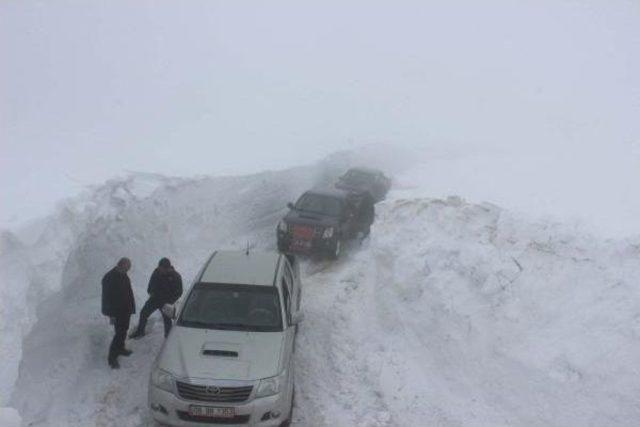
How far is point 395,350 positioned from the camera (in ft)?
32.6

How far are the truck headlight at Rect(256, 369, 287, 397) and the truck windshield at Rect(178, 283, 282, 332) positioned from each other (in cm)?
103

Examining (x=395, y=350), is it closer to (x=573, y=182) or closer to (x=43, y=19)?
(x=573, y=182)

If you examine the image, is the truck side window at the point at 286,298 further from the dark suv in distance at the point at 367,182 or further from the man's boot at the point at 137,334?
the dark suv in distance at the point at 367,182

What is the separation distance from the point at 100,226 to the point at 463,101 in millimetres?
16968

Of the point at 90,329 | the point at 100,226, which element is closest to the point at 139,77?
the point at 100,226

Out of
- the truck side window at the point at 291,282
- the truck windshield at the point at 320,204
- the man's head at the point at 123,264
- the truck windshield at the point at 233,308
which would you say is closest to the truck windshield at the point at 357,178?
the truck windshield at the point at 320,204

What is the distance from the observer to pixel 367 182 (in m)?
19.1

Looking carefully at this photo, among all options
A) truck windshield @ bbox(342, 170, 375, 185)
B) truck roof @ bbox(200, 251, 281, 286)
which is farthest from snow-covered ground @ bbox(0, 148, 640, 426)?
truck windshield @ bbox(342, 170, 375, 185)

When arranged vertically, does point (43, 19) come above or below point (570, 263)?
above

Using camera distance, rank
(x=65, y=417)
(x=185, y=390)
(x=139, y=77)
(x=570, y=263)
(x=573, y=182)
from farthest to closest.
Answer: (x=139, y=77) → (x=573, y=182) → (x=570, y=263) → (x=65, y=417) → (x=185, y=390)

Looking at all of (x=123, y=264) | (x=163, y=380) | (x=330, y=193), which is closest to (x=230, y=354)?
(x=163, y=380)

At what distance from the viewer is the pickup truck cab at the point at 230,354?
7191 mm

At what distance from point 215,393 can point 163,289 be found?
3.19 meters

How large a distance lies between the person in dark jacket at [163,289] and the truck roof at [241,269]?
28.7 inches
